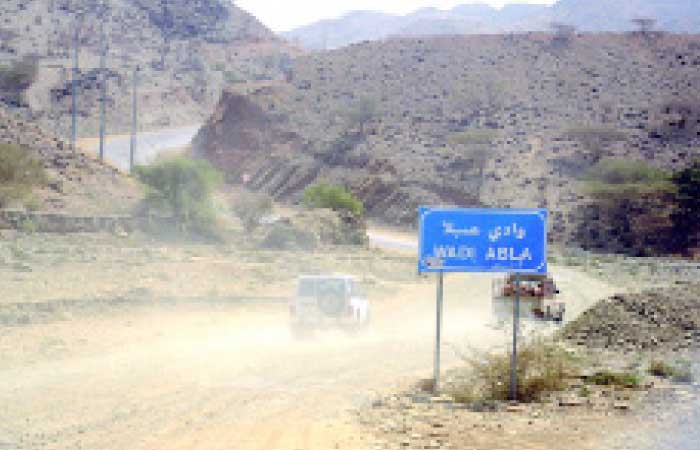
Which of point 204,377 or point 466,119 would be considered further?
point 466,119

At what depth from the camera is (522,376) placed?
14453mm

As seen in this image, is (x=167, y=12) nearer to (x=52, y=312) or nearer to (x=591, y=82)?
(x=591, y=82)

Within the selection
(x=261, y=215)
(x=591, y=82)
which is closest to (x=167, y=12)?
(x=591, y=82)

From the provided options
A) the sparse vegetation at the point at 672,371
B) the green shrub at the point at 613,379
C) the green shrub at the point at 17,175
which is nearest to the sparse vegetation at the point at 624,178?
the green shrub at the point at 17,175

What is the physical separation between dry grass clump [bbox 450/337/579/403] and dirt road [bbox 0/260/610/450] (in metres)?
1.61

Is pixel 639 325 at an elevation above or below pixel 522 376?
above

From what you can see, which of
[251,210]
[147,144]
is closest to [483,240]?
[251,210]

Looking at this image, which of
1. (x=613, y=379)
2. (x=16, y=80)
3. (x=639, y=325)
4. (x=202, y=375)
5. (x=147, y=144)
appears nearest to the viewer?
(x=613, y=379)

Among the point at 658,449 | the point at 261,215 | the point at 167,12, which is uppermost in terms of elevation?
the point at 167,12

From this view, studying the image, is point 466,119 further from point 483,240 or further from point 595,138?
point 483,240

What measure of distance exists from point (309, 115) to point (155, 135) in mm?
14629

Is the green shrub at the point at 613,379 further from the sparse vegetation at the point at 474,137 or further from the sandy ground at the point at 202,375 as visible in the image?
the sparse vegetation at the point at 474,137

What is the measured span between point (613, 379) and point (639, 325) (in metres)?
6.59

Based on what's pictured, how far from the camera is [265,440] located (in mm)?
11156
